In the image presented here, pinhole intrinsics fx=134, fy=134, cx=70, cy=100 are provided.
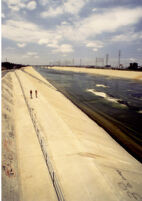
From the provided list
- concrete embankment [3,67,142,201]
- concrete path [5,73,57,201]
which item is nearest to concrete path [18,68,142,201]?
concrete embankment [3,67,142,201]

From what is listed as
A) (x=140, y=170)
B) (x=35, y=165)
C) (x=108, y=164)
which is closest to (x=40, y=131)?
(x=35, y=165)

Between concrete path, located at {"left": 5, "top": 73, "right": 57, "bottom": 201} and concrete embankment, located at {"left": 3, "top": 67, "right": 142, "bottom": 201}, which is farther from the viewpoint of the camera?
concrete embankment, located at {"left": 3, "top": 67, "right": 142, "bottom": 201}

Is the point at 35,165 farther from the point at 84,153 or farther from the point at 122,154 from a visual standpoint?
the point at 122,154

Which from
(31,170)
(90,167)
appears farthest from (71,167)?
(31,170)

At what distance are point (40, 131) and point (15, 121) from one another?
15.3 feet

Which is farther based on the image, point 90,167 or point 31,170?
point 90,167

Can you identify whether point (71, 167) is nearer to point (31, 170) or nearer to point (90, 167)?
point (90, 167)

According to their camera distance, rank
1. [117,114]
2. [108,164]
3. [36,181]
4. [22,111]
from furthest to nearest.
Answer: [117,114], [22,111], [108,164], [36,181]

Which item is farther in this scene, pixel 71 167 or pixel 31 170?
pixel 71 167

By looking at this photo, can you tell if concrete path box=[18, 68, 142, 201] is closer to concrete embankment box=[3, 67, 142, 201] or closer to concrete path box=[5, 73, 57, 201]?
concrete embankment box=[3, 67, 142, 201]

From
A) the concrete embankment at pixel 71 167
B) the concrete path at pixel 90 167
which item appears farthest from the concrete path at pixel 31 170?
the concrete path at pixel 90 167

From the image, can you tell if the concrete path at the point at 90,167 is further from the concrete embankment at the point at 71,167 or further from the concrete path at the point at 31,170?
the concrete path at the point at 31,170

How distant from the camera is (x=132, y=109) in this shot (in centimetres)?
2584

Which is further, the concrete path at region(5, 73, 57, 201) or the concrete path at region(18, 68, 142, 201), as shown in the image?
the concrete path at region(18, 68, 142, 201)
